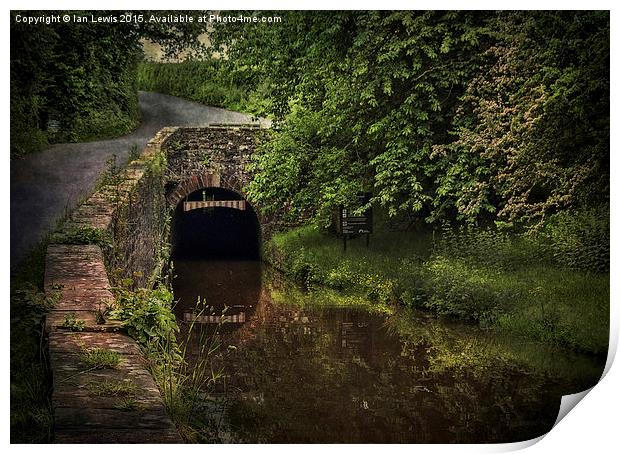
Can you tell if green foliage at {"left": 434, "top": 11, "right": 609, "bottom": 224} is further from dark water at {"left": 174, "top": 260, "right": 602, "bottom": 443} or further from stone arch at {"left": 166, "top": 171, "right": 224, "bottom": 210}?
stone arch at {"left": 166, "top": 171, "right": 224, "bottom": 210}

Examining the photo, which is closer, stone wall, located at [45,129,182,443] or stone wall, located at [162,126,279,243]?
stone wall, located at [45,129,182,443]

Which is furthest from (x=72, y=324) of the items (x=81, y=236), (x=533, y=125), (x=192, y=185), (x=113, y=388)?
(x=192, y=185)

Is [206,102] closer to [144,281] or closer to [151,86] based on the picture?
[151,86]

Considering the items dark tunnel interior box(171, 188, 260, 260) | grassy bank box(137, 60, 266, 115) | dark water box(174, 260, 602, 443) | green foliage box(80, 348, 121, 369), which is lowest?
dark water box(174, 260, 602, 443)

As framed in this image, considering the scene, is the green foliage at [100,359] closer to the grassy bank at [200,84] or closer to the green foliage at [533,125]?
the grassy bank at [200,84]

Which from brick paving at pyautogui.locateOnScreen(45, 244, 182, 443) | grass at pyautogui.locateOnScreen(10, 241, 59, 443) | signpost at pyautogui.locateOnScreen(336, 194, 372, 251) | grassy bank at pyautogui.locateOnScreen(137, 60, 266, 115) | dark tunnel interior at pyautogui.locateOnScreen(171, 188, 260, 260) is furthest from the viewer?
dark tunnel interior at pyautogui.locateOnScreen(171, 188, 260, 260)

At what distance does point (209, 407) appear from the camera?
20.0 feet

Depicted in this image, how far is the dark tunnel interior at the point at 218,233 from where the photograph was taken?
31.1 feet

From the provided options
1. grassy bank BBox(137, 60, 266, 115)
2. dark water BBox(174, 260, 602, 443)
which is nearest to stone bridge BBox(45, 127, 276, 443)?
grassy bank BBox(137, 60, 266, 115)

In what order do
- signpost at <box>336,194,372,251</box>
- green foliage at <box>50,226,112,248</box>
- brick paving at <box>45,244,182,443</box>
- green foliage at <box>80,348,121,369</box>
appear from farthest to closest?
signpost at <box>336,194,372,251</box> → green foliage at <box>50,226,112,248</box> → green foliage at <box>80,348,121,369</box> → brick paving at <box>45,244,182,443</box>

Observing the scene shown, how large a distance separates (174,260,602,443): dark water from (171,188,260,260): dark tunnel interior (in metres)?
0.98

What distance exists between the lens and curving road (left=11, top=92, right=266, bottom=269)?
19.0 ft

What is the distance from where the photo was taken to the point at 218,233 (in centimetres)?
1019

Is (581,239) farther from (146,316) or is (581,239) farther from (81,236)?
(81,236)
